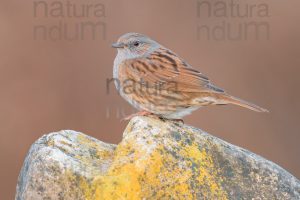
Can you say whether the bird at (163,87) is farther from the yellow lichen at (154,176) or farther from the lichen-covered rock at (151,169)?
the yellow lichen at (154,176)

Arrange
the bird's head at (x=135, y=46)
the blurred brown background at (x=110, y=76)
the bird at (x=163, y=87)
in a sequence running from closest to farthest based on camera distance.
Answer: the bird at (x=163, y=87) → the bird's head at (x=135, y=46) → the blurred brown background at (x=110, y=76)

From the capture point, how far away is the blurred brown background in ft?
36.0

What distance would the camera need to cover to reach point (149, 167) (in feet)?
15.9

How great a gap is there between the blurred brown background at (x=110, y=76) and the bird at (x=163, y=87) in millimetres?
3276

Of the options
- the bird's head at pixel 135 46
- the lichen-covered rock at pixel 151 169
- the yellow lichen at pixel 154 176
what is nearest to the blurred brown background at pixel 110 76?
the bird's head at pixel 135 46

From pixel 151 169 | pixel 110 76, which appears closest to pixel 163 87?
pixel 151 169

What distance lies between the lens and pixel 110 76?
430 inches

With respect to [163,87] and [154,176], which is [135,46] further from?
[154,176]

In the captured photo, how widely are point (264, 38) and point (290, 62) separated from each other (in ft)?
1.98

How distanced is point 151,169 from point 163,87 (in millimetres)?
2123

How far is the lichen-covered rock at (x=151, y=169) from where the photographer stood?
15.7 feet

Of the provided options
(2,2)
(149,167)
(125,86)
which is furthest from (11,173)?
(149,167)

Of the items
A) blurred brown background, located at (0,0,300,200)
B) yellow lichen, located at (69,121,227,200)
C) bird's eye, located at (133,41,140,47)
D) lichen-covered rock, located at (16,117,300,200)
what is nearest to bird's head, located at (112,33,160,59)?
bird's eye, located at (133,41,140,47)

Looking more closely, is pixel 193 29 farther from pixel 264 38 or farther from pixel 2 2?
pixel 2 2
